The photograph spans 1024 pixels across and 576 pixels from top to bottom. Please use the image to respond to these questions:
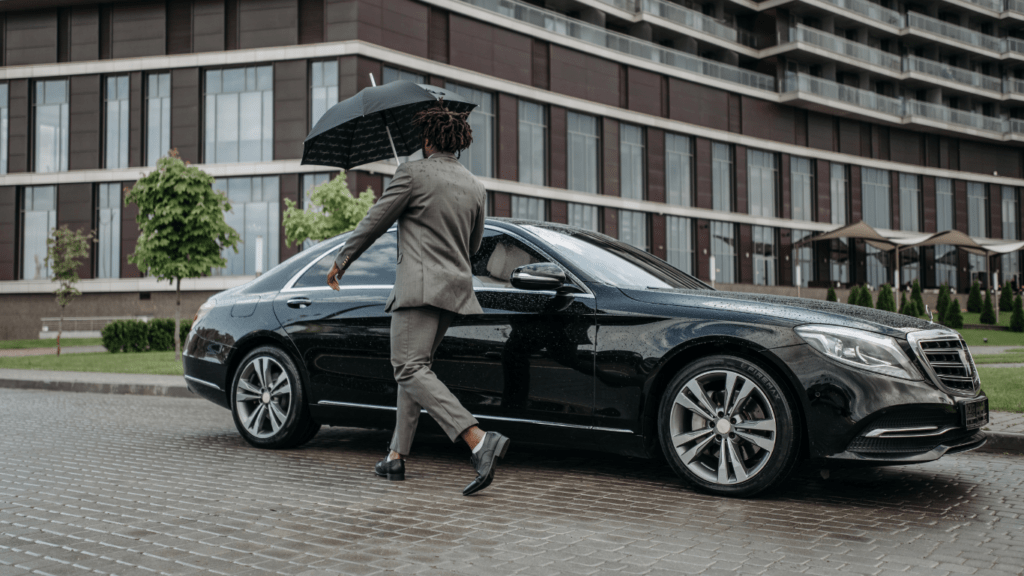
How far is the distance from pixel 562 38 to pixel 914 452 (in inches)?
1406

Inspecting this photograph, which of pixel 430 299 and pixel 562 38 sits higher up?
pixel 562 38

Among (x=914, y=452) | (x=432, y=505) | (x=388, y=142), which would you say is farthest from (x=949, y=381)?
(x=388, y=142)

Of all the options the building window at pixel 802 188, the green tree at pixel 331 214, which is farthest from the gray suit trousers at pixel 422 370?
the building window at pixel 802 188

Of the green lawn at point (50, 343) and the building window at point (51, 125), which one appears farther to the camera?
the building window at point (51, 125)

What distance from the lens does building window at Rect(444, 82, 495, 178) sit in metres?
35.5

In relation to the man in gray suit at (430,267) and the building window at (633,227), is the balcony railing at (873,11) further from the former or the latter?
the man in gray suit at (430,267)

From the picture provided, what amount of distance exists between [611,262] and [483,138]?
31400 mm

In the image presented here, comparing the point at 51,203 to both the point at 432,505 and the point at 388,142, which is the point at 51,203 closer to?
the point at 388,142

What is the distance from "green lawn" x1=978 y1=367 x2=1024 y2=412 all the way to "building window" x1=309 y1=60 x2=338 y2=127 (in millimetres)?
25046

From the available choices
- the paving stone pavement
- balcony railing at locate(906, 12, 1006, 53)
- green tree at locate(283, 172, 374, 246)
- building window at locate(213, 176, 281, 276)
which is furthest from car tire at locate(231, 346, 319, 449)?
balcony railing at locate(906, 12, 1006, 53)

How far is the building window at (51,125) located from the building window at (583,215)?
21.3 metres

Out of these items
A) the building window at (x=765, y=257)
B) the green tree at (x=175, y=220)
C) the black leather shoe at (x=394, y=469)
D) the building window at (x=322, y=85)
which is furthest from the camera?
the building window at (x=765, y=257)

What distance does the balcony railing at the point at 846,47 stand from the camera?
4578 cm

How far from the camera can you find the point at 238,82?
32.8 metres
